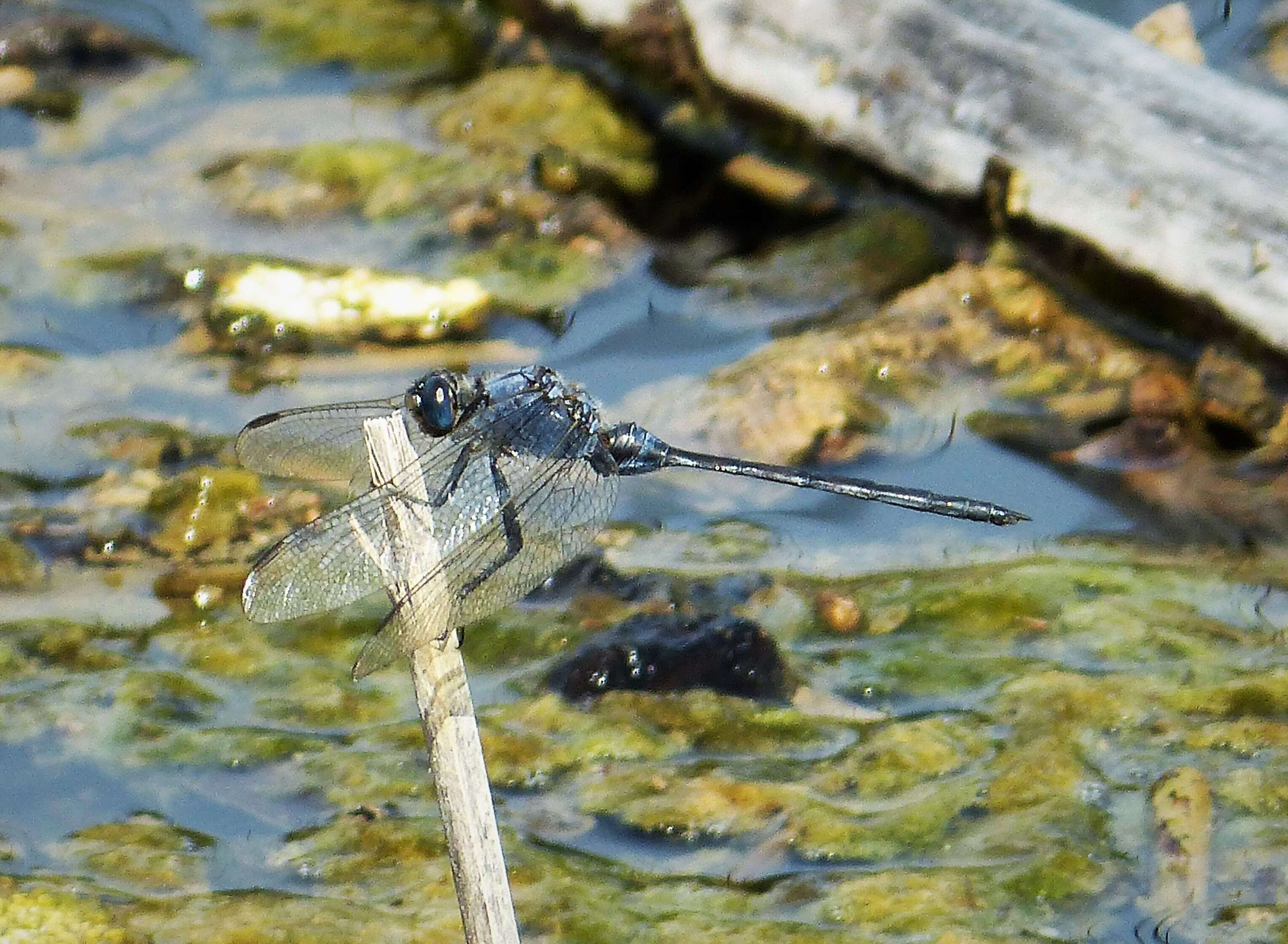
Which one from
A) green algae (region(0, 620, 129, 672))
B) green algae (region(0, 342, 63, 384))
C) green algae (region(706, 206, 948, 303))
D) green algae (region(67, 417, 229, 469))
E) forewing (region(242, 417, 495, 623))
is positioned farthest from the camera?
green algae (region(706, 206, 948, 303))

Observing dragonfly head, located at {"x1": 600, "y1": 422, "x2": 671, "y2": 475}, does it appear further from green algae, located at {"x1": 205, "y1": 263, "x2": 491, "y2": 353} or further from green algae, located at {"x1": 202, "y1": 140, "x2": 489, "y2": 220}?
green algae, located at {"x1": 202, "y1": 140, "x2": 489, "y2": 220}

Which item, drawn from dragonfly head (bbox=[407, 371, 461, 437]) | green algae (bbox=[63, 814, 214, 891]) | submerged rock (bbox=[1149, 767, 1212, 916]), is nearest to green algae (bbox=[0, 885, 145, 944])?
green algae (bbox=[63, 814, 214, 891])

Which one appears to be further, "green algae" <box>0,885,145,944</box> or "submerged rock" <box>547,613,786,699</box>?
"submerged rock" <box>547,613,786,699</box>

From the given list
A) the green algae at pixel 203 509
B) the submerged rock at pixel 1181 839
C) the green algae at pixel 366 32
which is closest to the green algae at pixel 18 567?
the green algae at pixel 203 509

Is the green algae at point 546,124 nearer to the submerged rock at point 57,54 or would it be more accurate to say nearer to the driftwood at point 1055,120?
the driftwood at point 1055,120

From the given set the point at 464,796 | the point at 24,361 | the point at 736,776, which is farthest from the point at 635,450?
the point at 24,361

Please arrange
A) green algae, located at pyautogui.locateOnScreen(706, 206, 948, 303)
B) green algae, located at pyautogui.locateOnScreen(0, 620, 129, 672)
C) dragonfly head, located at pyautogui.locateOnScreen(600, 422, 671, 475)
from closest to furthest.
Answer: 1. green algae, located at pyautogui.locateOnScreen(0, 620, 129, 672)
2. dragonfly head, located at pyautogui.locateOnScreen(600, 422, 671, 475)
3. green algae, located at pyautogui.locateOnScreen(706, 206, 948, 303)

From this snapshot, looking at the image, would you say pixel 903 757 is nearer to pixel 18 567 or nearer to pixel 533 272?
pixel 18 567

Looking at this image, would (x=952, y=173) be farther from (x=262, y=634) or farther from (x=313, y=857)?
(x=313, y=857)
